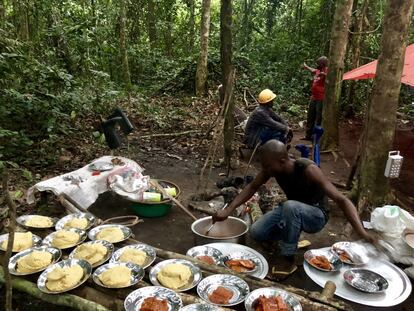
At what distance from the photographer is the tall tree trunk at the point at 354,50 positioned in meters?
8.77

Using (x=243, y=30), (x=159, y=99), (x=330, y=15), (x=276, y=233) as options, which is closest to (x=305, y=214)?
(x=276, y=233)

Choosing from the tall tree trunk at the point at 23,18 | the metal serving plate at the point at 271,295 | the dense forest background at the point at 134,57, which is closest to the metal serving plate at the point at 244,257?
the metal serving plate at the point at 271,295

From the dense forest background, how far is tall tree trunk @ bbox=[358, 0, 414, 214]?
5.31 feet

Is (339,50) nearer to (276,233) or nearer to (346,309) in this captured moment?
(276,233)

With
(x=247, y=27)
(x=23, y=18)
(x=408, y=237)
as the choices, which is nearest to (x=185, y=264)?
(x=408, y=237)

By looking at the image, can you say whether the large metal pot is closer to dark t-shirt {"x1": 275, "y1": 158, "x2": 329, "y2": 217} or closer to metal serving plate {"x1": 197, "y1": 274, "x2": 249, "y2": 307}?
dark t-shirt {"x1": 275, "y1": 158, "x2": 329, "y2": 217}

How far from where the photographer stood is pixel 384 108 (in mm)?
4391

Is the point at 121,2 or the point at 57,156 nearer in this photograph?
the point at 57,156

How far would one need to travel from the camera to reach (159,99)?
1088 cm

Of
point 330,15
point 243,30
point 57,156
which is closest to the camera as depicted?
point 57,156

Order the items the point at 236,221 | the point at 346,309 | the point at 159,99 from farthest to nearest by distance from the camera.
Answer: the point at 159,99 → the point at 236,221 → the point at 346,309

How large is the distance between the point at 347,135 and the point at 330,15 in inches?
216

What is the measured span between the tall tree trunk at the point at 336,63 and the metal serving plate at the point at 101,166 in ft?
14.3

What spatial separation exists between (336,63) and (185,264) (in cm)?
541
